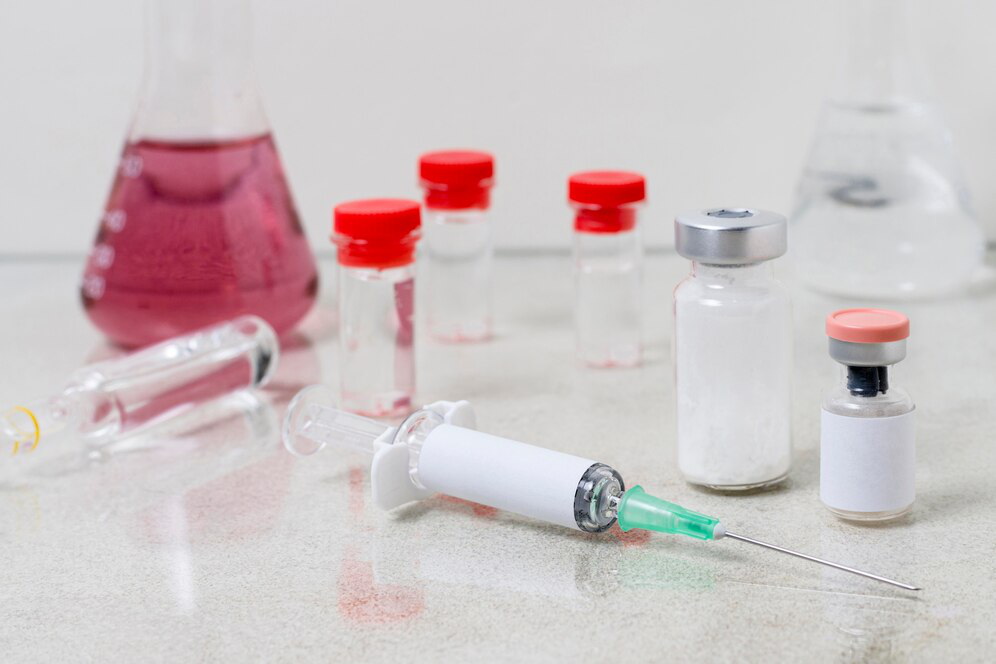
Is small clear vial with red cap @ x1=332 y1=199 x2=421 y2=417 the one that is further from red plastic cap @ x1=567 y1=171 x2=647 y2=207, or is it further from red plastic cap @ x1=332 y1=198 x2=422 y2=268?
red plastic cap @ x1=567 y1=171 x2=647 y2=207

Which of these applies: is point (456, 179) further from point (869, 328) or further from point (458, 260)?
point (869, 328)

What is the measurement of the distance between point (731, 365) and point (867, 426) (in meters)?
0.10

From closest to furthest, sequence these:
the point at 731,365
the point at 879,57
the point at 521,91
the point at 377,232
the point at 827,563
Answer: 1. the point at 827,563
2. the point at 731,365
3. the point at 377,232
4. the point at 879,57
5. the point at 521,91

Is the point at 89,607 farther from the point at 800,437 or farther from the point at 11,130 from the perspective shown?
the point at 11,130

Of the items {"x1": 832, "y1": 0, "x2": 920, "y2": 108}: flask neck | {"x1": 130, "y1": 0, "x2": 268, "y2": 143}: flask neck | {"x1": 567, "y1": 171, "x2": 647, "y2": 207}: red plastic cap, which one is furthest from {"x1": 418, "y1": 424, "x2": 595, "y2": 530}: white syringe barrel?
{"x1": 832, "y1": 0, "x2": 920, "y2": 108}: flask neck

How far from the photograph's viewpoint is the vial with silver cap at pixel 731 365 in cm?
78

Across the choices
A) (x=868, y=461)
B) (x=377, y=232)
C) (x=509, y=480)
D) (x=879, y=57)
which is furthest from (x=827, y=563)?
(x=879, y=57)

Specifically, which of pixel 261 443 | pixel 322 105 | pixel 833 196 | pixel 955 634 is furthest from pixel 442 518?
pixel 322 105

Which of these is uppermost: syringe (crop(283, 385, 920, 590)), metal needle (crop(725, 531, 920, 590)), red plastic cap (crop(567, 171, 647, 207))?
red plastic cap (crop(567, 171, 647, 207))

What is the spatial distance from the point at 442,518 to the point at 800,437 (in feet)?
0.93

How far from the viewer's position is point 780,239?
2.49 feet

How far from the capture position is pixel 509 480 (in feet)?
2.49

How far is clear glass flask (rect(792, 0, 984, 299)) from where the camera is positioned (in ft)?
4.04

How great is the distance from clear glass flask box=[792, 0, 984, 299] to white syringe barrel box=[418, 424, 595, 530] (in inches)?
23.0
